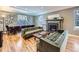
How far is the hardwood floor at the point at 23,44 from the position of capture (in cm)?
225

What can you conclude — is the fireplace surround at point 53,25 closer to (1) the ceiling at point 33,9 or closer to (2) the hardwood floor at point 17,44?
(1) the ceiling at point 33,9

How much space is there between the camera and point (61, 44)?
217 cm

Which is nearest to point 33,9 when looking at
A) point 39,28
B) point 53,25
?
point 39,28

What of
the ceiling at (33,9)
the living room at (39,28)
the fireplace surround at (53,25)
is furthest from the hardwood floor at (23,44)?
the ceiling at (33,9)

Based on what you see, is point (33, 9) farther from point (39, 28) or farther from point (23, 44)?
point (23, 44)

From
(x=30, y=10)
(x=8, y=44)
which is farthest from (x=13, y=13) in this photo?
(x=8, y=44)

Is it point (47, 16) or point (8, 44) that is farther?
point (47, 16)

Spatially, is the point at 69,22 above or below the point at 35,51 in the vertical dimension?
above

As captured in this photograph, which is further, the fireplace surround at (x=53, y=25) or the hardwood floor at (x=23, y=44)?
the fireplace surround at (x=53, y=25)

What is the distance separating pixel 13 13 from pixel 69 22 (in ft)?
4.24

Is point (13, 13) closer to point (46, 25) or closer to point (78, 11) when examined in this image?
point (46, 25)

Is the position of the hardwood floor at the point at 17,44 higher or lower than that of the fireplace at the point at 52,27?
lower

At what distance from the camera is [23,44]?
2312 millimetres
